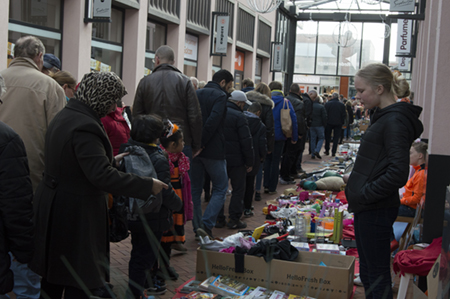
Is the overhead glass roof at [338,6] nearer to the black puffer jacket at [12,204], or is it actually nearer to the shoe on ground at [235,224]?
the shoe on ground at [235,224]

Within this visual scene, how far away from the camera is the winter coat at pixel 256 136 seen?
6.84 meters

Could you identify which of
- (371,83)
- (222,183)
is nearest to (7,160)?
(371,83)

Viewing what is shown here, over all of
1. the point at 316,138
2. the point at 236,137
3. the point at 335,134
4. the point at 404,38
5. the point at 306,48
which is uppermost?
the point at 306,48

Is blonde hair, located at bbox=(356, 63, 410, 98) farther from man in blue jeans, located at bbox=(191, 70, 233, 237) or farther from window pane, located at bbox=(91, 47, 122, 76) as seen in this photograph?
window pane, located at bbox=(91, 47, 122, 76)

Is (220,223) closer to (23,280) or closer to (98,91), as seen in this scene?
(23,280)

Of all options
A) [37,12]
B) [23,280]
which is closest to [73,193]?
[23,280]

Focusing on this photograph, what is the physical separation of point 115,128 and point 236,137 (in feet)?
6.30

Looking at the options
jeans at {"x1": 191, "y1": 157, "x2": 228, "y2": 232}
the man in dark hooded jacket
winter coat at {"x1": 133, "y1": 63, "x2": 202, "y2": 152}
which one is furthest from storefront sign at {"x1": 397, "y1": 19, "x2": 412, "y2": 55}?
winter coat at {"x1": 133, "y1": 63, "x2": 202, "y2": 152}

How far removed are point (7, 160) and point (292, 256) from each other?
2.57 m

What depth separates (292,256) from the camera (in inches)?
164

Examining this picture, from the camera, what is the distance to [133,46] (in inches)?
487

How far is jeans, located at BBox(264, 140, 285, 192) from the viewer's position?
8.52 metres

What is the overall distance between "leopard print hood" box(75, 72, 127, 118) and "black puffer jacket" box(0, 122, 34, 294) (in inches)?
16.5

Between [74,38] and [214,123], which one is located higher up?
[74,38]
